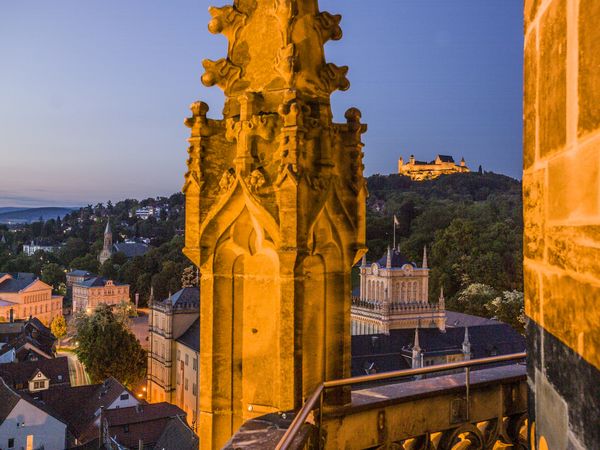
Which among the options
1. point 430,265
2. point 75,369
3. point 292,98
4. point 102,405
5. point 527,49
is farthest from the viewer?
point 430,265

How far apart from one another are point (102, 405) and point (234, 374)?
113ft

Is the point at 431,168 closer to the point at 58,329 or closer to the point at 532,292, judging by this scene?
the point at 58,329

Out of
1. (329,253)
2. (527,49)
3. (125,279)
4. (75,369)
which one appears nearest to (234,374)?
(329,253)

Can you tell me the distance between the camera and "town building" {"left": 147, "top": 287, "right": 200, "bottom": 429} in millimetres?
49781

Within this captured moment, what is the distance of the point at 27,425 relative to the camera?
32188mm

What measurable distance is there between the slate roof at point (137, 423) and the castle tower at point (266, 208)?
2789cm

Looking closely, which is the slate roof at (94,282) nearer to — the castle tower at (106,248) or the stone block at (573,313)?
the castle tower at (106,248)

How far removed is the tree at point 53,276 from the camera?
4424 inches

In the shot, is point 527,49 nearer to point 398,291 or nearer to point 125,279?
point 398,291

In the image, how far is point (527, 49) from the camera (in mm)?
1951

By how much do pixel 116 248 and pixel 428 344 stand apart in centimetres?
10609

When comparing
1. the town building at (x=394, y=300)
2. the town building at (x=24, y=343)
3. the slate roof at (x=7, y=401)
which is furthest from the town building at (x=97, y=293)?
the slate roof at (x=7, y=401)

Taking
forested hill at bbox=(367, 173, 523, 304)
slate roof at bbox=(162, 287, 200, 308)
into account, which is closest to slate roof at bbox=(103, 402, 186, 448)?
slate roof at bbox=(162, 287, 200, 308)

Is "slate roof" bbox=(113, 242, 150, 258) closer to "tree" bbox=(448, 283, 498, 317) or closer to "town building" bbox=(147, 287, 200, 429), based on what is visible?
"town building" bbox=(147, 287, 200, 429)
